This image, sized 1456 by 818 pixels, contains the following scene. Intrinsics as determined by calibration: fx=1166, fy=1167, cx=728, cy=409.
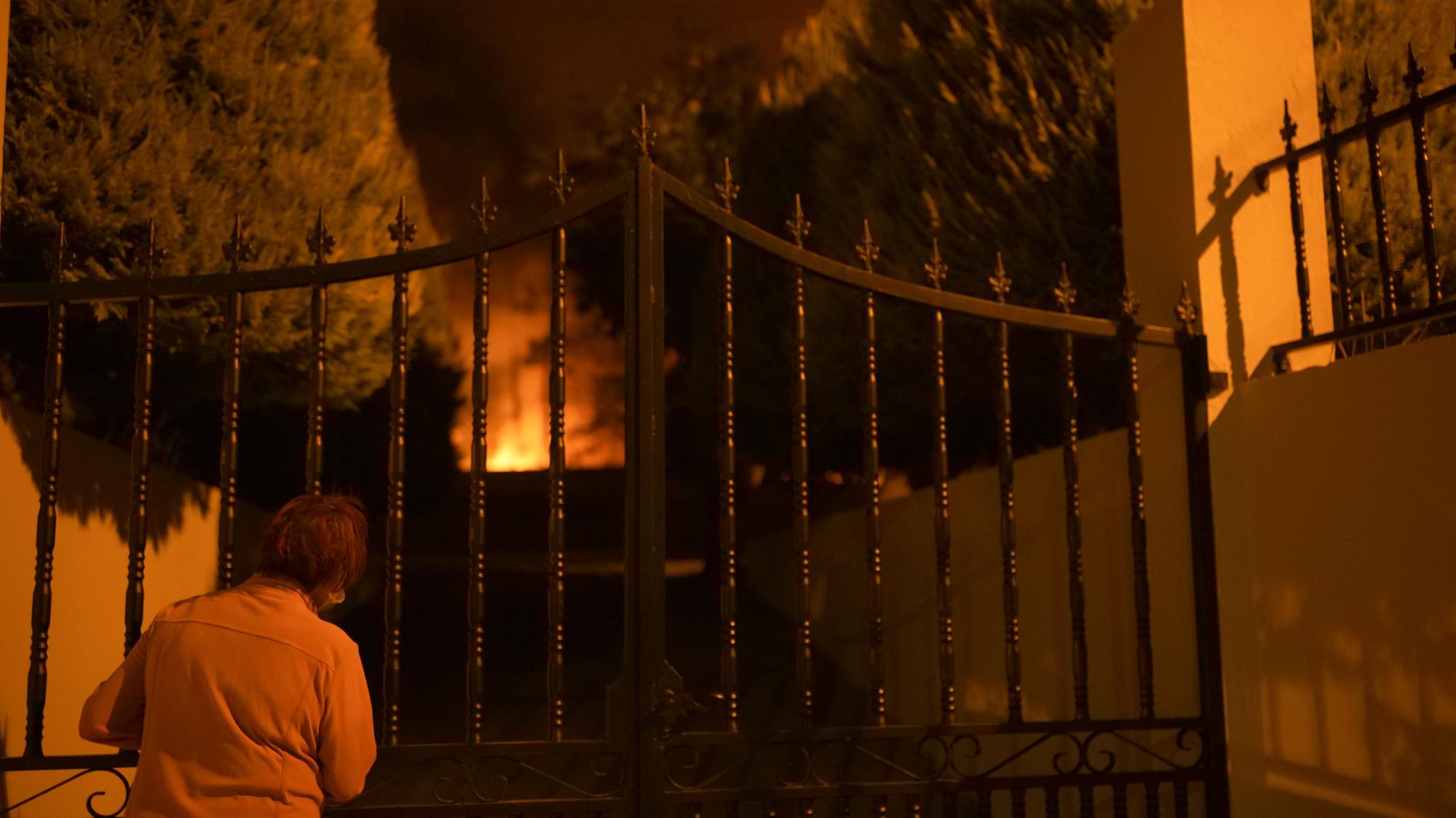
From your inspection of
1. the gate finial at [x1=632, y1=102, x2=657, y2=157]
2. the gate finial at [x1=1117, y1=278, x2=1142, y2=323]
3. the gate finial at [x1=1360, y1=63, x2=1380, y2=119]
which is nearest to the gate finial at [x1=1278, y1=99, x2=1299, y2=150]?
the gate finial at [x1=1360, y1=63, x2=1380, y2=119]

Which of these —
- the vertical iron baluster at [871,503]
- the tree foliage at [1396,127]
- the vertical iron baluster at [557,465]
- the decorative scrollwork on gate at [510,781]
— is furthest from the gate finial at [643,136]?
the tree foliage at [1396,127]

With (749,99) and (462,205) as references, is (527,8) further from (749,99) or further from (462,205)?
(749,99)

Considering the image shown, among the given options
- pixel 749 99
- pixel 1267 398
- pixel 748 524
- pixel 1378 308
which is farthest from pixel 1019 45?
pixel 748 524

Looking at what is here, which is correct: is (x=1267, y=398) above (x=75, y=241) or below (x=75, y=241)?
below

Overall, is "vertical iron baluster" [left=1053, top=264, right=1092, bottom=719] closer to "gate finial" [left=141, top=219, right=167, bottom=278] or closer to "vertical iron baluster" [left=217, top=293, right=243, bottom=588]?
"vertical iron baluster" [left=217, top=293, right=243, bottom=588]

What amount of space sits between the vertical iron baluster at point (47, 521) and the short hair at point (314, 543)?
1.38m

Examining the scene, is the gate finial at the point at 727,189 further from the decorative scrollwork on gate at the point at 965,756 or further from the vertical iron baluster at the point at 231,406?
the decorative scrollwork on gate at the point at 965,756

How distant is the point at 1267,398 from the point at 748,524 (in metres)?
9.44

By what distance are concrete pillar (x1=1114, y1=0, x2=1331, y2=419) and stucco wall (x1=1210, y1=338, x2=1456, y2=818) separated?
300 millimetres

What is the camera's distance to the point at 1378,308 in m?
5.61

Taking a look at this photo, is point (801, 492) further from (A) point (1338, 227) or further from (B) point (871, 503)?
(A) point (1338, 227)

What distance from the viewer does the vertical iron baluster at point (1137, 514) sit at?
4.18m

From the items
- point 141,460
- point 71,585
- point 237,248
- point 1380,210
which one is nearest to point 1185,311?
point 1380,210

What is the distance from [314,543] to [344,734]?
421 millimetres
